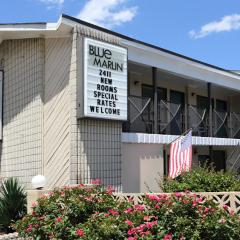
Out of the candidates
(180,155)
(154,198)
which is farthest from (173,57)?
(154,198)

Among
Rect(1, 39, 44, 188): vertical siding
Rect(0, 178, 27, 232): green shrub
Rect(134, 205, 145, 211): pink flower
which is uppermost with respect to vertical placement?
Rect(1, 39, 44, 188): vertical siding

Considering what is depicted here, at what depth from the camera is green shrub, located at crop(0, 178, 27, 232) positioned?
1097cm

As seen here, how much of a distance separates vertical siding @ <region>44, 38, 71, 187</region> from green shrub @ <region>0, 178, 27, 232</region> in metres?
0.83

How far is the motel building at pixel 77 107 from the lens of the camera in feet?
37.0

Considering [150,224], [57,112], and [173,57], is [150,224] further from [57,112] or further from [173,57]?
[173,57]

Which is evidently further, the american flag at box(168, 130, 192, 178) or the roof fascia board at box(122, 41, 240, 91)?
the roof fascia board at box(122, 41, 240, 91)

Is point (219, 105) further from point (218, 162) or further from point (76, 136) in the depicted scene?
point (76, 136)

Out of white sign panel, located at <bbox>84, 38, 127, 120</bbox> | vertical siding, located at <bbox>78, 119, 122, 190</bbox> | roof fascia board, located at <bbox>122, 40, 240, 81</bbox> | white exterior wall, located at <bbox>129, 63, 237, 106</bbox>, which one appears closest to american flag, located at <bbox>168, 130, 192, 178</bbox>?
vertical siding, located at <bbox>78, 119, 122, 190</bbox>

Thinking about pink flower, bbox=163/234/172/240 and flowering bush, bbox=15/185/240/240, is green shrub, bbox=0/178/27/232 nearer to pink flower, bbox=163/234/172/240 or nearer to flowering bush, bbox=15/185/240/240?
flowering bush, bbox=15/185/240/240

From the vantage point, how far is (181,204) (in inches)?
241

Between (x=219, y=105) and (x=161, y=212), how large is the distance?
677 inches

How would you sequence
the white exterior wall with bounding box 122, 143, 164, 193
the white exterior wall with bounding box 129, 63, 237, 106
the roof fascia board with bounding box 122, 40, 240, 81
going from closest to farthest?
the white exterior wall with bounding box 122, 143, 164, 193 < the roof fascia board with bounding box 122, 40, 240, 81 < the white exterior wall with bounding box 129, 63, 237, 106

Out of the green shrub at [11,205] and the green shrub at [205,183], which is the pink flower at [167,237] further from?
the green shrub at [11,205]

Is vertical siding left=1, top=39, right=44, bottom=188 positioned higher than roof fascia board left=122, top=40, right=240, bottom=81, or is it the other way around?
roof fascia board left=122, top=40, right=240, bottom=81
